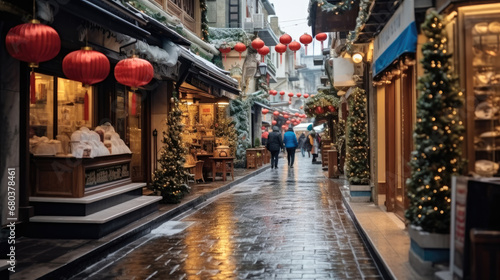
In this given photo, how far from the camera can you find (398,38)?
777 cm

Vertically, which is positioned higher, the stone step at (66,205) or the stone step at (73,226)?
the stone step at (66,205)

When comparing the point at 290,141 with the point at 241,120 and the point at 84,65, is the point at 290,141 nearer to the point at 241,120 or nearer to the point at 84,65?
the point at 241,120

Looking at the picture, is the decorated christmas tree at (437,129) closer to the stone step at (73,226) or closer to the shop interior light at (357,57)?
the stone step at (73,226)

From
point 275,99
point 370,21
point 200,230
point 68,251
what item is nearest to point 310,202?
point 200,230

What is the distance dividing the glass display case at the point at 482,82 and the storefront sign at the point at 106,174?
6020mm

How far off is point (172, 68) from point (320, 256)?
7.84 m

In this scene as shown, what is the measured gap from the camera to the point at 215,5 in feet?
97.0

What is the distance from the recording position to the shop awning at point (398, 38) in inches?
277

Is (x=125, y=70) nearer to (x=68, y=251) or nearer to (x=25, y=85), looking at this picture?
(x=25, y=85)

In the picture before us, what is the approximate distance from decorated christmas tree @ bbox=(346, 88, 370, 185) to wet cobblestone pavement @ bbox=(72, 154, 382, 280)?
1.06m

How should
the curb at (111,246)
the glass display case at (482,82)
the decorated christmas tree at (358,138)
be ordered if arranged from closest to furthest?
1. the glass display case at (482,82)
2. the curb at (111,246)
3. the decorated christmas tree at (358,138)

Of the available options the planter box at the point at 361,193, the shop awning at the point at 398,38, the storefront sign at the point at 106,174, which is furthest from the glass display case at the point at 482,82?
the planter box at the point at 361,193

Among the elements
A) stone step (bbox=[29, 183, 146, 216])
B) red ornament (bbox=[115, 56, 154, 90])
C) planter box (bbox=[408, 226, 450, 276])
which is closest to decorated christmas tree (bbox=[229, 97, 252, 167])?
red ornament (bbox=[115, 56, 154, 90])

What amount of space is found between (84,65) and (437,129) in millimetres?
5247
